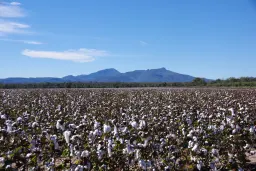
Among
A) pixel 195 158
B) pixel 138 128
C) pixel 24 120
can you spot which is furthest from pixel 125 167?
pixel 24 120

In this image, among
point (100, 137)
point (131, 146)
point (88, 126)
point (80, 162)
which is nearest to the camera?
point (80, 162)

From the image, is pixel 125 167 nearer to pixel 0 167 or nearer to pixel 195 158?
pixel 195 158

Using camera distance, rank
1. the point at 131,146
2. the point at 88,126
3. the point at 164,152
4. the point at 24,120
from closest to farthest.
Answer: the point at 131,146 → the point at 164,152 → the point at 88,126 → the point at 24,120

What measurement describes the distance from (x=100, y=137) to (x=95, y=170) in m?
0.57

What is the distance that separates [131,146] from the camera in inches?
183

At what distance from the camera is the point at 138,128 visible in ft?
17.9

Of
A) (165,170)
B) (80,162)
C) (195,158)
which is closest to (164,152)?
(195,158)

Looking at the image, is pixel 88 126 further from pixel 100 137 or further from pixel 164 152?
pixel 164 152

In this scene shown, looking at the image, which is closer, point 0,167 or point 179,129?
point 0,167

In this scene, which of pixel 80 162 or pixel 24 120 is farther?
pixel 24 120

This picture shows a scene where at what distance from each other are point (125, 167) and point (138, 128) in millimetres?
681

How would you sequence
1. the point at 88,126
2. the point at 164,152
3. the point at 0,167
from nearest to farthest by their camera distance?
the point at 0,167, the point at 164,152, the point at 88,126

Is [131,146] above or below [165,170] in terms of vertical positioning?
above

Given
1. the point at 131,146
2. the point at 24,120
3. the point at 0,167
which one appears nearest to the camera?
the point at 0,167
